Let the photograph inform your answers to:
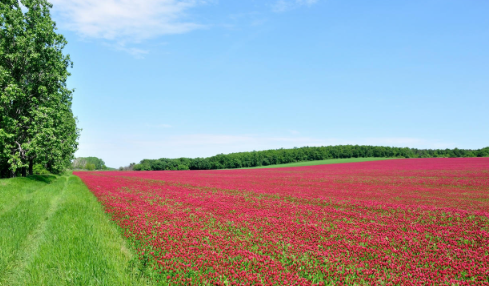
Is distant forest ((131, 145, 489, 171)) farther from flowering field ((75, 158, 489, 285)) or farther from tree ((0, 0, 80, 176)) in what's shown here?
flowering field ((75, 158, 489, 285))

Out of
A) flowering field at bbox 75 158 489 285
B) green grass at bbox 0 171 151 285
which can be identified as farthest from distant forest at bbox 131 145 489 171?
green grass at bbox 0 171 151 285

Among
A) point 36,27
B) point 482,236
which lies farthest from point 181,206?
point 36,27

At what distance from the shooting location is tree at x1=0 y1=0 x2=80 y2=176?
24.3m

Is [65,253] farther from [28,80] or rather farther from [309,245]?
[28,80]

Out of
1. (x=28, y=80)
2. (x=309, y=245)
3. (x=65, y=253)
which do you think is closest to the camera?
(x=65, y=253)

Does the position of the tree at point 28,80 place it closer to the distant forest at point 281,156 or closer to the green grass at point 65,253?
the green grass at point 65,253

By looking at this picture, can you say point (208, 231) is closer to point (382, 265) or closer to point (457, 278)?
point (382, 265)

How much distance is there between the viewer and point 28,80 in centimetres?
2719

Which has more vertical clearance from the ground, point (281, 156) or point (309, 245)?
point (281, 156)

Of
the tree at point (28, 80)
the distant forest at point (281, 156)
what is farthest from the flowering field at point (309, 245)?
the distant forest at point (281, 156)

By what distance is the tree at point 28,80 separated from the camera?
79.9 feet

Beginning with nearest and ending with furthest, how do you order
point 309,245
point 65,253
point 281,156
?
point 65,253 < point 309,245 < point 281,156

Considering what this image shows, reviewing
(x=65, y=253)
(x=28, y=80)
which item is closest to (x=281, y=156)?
(x=28, y=80)

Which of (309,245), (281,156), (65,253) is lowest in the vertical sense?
(309,245)
